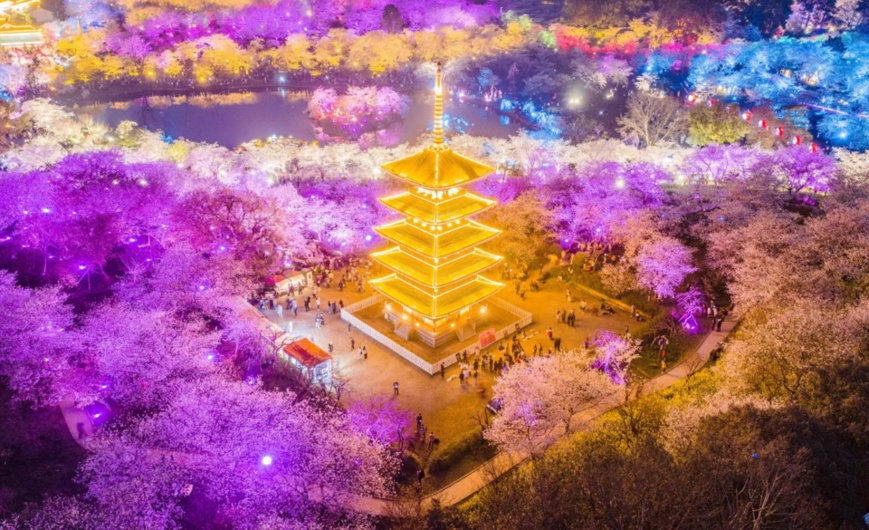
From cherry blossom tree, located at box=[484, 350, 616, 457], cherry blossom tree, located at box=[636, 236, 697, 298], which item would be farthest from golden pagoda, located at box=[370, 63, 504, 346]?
cherry blossom tree, located at box=[636, 236, 697, 298]

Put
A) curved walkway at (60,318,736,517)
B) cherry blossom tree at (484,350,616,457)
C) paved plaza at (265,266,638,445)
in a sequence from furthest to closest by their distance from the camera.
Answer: paved plaza at (265,266,638,445) < cherry blossom tree at (484,350,616,457) < curved walkway at (60,318,736,517)

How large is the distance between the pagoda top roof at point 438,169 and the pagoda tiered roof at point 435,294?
5.71 metres

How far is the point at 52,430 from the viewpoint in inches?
1041

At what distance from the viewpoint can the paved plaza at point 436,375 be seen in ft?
94.9

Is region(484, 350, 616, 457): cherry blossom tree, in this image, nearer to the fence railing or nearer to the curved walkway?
the curved walkway

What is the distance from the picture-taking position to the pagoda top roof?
29.5 meters

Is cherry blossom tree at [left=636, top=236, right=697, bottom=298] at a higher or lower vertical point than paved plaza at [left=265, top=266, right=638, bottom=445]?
higher

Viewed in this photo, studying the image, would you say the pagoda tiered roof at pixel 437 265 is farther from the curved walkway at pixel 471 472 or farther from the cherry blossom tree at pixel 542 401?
the curved walkway at pixel 471 472

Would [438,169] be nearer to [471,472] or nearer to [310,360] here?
[310,360]

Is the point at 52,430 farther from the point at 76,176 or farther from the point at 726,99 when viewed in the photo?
the point at 726,99

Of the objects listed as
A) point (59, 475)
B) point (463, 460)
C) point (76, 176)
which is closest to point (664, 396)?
point (463, 460)

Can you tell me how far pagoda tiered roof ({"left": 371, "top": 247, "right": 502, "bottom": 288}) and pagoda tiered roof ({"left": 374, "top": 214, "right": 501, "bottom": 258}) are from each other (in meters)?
0.75

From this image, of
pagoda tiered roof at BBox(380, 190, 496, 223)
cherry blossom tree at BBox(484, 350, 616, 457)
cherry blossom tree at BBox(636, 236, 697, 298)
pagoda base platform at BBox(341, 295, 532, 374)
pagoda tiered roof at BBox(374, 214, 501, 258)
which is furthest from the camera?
cherry blossom tree at BBox(636, 236, 697, 298)

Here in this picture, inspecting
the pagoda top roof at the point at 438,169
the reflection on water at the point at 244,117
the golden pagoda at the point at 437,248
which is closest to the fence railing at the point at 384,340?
the golden pagoda at the point at 437,248
